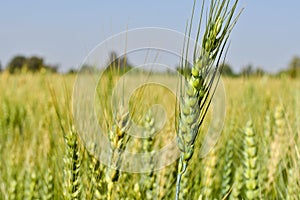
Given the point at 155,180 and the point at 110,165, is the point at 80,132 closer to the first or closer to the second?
the point at 110,165

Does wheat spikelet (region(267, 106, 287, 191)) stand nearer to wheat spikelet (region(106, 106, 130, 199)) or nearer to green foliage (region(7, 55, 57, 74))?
wheat spikelet (region(106, 106, 130, 199))

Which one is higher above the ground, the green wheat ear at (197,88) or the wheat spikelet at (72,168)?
the green wheat ear at (197,88)

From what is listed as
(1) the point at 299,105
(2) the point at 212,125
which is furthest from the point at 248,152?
(1) the point at 299,105

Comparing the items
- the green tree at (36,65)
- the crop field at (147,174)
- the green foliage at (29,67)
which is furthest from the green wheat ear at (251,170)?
the green tree at (36,65)

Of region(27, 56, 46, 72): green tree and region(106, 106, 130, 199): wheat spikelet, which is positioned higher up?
region(27, 56, 46, 72): green tree

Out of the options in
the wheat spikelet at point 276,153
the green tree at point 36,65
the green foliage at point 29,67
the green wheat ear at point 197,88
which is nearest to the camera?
the green wheat ear at point 197,88

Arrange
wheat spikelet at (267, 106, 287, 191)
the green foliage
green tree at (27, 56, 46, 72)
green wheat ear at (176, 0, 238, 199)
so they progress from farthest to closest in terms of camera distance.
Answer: green tree at (27, 56, 46, 72)
the green foliage
wheat spikelet at (267, 106, 287, 191)
green wheat ear at (176, 0, 238, 199)

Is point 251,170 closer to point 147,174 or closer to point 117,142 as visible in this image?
point 147,174

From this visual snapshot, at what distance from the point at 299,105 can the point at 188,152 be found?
894 millimetres

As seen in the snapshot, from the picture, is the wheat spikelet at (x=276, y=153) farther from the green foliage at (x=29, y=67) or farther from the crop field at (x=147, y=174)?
the green foliage at (x=29, y=67)

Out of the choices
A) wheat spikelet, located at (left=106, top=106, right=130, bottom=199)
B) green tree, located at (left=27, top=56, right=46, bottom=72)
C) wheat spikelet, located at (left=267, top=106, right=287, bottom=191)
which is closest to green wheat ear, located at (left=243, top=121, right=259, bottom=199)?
wheat spikelet, located at (left=267, top=106, right=287, bottom=191)

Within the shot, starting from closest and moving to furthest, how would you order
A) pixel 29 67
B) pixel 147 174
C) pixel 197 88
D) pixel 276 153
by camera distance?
pixel 197 88 → pixel 147 174 → pixel 276 153 → pixel 29 67

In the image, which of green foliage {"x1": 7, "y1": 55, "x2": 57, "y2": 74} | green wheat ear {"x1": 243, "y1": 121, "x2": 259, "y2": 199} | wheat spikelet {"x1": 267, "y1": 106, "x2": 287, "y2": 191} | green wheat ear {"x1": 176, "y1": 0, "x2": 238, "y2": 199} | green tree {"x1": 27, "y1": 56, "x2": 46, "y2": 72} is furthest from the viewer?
green tree {"x1": 27, "y1": 56, "x2": 46, "y2": 72}

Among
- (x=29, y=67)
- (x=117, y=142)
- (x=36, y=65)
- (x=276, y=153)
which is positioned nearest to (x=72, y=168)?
(x=117, y=142)
